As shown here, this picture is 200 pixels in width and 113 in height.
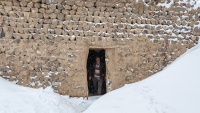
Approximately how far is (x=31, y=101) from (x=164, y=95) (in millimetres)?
2729

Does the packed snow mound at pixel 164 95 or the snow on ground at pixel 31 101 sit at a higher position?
the packed snow mound at pixel 164 95

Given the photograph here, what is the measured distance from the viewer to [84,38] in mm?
7531

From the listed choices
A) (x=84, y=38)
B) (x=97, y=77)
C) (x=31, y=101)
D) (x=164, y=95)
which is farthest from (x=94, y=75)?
(x=164, y=95)

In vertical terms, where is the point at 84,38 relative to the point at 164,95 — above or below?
above

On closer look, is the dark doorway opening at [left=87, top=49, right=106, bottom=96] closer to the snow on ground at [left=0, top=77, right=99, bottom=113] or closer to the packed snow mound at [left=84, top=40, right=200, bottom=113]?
the snow on ground at [left=0, top=77, right=99, bottom=113]

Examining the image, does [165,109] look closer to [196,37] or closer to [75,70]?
[75,70]

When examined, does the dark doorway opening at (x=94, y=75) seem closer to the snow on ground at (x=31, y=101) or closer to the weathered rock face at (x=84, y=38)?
the weathered rock face at (x=84, y=38)

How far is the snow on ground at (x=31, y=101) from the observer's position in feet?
18.8

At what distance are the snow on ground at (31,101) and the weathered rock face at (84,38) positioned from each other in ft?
1.67

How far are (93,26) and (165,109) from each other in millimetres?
3233

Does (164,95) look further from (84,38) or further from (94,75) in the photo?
(94,75)

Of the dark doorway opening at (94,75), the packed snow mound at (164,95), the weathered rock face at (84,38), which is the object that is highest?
the weathered rock face at (84,38)

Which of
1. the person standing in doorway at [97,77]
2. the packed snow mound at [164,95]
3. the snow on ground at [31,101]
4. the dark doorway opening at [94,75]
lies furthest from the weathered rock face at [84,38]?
the packed snow mound at [164,95]

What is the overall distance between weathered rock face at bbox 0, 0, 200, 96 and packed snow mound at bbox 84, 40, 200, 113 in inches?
62.3
